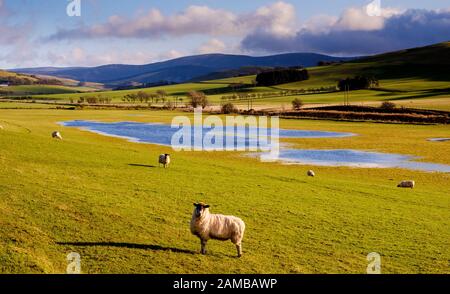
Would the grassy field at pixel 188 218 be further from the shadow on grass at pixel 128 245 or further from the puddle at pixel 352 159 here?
the puddle at pixel 352 159

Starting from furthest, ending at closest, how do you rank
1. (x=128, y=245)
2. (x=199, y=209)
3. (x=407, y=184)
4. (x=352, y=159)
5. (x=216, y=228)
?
(x=352, y=159), (x=407, y=184), (x=128, y=245), (x=216, y=228), (x=199, y=209)

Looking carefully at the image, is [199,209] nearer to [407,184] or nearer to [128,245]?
[128,245]

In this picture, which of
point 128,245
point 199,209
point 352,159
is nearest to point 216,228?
point 199,209

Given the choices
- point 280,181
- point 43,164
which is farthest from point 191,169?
point 43,164

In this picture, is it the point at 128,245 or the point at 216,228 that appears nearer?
the point at 216,228

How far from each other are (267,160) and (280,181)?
54.8ft

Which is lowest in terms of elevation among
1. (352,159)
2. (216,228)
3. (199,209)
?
(352,159)

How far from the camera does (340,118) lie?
113 metres

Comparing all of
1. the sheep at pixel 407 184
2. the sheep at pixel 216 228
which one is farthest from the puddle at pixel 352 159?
the sheep at pixel 216 228

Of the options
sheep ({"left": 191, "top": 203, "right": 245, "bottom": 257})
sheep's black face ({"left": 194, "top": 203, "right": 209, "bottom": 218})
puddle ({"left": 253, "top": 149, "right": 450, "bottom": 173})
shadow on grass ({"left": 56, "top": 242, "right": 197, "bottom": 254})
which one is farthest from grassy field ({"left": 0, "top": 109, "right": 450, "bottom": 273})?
puddle ({"left": 253, "top": 149, "right": 450, "bottom": 173})

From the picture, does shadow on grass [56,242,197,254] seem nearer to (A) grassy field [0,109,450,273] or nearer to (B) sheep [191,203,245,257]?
(A) grassy field [0,109,450,273]

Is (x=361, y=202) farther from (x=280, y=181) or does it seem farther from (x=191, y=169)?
(x=191, y=169)

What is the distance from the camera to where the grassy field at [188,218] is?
1476cm

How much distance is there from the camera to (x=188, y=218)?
1966cm
